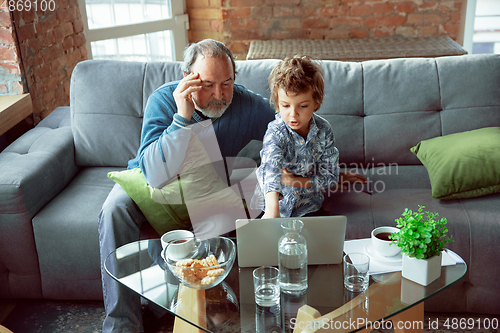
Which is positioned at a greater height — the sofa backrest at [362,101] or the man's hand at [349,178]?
the sofa backrest at [362,101]

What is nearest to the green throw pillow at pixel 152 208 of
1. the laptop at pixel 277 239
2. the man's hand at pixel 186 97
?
the man's hand at pixel 186 97

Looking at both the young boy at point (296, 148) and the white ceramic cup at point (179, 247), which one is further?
the young boy at point (296, 148)

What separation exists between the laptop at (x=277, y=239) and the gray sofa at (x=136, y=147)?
0.48 m

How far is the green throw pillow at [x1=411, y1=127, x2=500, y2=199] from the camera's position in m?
1.71

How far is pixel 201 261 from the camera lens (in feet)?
3.98

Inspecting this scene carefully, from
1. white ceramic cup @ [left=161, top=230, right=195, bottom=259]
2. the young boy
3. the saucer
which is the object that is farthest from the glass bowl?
the saucer

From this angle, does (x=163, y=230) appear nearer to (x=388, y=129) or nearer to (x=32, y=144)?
(x=32, y=144)

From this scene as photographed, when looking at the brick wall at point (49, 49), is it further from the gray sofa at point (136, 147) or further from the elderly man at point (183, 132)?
the elderly man at point (183, 132)

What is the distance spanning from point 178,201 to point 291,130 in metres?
0.49

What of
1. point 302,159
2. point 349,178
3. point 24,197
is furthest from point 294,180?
point 24,197

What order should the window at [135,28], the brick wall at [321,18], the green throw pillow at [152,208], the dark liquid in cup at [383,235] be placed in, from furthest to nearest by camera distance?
1. the brick wall at [321,18]
2. the window at [135,28]
3. the green throw pillow at [152,208]
4. the dark liquid in cup at [383,235]

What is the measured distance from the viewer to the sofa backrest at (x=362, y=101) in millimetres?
2041

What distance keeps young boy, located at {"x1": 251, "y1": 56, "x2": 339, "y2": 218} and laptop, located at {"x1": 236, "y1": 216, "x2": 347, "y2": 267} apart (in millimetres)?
262

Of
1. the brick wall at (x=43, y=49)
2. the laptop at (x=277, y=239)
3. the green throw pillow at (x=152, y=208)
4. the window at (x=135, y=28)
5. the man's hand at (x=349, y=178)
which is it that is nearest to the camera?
the laptop at (x=277, y=239)
